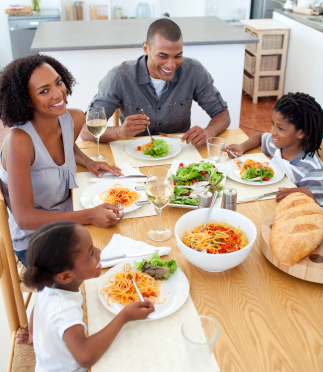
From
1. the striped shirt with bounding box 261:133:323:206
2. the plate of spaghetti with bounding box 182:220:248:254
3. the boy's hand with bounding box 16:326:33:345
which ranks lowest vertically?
the boy's hand with bounding box 16:326:33:345

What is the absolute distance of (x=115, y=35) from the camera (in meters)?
3.77

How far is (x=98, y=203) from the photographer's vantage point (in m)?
1.52

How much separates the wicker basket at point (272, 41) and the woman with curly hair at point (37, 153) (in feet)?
12.6

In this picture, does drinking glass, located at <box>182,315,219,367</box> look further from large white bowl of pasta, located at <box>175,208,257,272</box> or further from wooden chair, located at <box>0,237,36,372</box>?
wooden chair, located at <box>0,237,36,372</box>

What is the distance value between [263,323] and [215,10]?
20.4 ft

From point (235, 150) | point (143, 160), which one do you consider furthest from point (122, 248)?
point (235, 150)

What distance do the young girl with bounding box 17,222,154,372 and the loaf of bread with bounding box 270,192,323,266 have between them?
422mm

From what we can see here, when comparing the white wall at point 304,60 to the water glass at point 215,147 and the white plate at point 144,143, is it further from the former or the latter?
the water glass at point 215,147

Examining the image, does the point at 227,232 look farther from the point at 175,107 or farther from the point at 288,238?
the point at 175,107

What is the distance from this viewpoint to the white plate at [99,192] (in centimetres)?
151

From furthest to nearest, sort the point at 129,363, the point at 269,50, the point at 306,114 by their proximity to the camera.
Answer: the point at 269,50 < the point at 306,114 < the point at 129,363

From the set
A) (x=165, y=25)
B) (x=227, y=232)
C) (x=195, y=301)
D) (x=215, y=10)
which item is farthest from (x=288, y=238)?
(x=215, y=10)

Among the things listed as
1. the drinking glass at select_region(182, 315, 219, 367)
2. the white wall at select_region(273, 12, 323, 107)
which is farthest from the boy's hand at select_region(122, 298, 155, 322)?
the white wall at select_region(273, 12, 323, 107)

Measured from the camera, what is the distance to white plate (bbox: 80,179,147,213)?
151 centimetres
